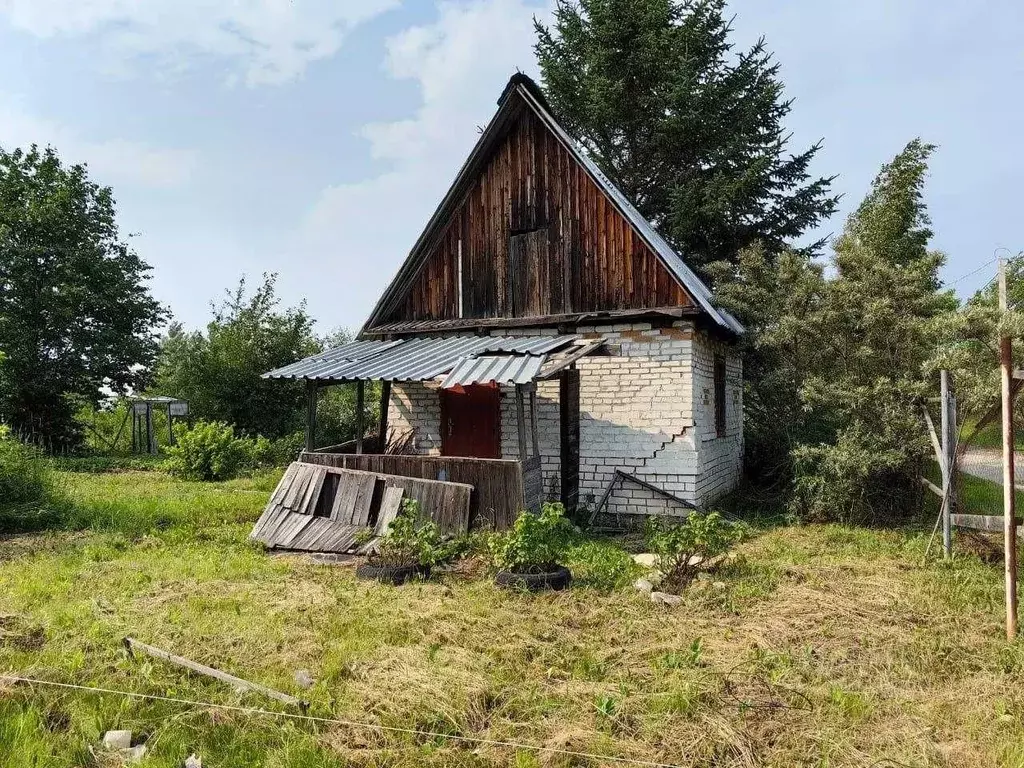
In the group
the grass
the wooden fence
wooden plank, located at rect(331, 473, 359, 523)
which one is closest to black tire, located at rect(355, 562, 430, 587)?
the grass

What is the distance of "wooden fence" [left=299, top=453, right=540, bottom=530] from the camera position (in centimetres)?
789

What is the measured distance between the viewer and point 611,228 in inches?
403

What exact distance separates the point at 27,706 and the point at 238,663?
3.82 ft

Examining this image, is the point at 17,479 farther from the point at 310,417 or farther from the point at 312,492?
the point at 312,492

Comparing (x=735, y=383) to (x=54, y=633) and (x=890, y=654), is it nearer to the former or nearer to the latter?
(x=890, y=654)

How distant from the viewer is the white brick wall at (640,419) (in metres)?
9.54

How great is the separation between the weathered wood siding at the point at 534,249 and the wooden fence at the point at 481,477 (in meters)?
3.29

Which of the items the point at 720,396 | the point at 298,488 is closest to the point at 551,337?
the point at 720,396

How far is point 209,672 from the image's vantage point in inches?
161

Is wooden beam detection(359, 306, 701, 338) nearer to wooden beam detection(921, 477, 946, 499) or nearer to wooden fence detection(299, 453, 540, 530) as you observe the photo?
wooden fence detection(299, 453, 540, 530)

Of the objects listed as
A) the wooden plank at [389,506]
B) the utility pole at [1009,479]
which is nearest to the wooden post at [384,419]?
the wooden plank at [389,506]

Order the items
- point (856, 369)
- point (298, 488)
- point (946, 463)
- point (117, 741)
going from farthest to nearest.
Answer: point (856, 369) → point (298, 488) → point (946, 463) → point (117, 741)

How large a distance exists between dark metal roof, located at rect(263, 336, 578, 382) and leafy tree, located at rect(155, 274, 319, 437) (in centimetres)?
954

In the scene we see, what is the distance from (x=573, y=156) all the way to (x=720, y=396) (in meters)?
5.16
